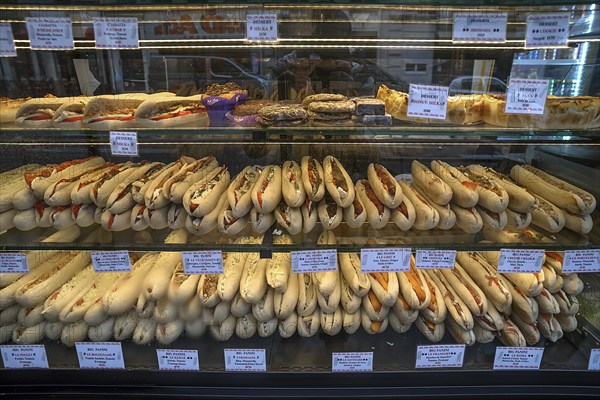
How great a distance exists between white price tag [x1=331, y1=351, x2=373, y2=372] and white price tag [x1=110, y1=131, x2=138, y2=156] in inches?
47.0

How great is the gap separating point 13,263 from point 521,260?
84.9 inches

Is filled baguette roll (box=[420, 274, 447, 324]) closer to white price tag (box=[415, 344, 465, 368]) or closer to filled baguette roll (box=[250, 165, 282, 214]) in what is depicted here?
white price tag (box=[415, 344, 465, 368])

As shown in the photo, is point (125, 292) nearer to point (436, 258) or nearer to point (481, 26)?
point (436, 258)

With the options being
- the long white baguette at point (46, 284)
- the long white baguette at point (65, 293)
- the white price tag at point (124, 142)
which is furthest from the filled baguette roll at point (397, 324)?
the long white baguette at point (46, 284)

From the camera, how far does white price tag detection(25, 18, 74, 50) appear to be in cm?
146

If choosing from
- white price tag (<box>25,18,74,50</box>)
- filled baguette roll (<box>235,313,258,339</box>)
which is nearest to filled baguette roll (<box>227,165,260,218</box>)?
filled baguette roll (<box>235,313,258,339</box>)

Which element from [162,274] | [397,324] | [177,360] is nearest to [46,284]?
[162,274]

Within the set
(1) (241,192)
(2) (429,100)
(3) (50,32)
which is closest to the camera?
(3) (50,32)

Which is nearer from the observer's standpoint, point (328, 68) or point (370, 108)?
point (370, 108)

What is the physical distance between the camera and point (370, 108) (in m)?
1.63

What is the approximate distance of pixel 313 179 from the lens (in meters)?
1.71

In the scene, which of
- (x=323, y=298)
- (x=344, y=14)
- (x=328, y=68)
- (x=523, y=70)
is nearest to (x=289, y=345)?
(x=323, y=298)

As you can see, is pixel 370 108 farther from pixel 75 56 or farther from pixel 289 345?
pixel 75 56

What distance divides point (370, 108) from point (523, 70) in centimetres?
90
